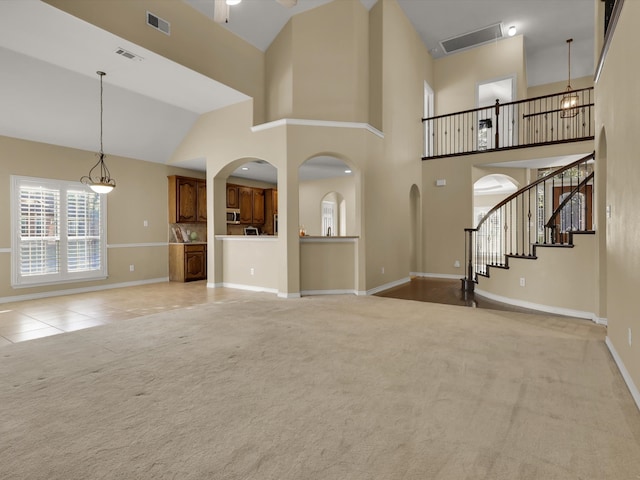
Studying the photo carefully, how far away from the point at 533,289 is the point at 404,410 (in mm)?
3865

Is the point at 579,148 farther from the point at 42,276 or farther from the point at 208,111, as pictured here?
the point at 42,276

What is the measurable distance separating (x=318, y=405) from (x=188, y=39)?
17.4 ft

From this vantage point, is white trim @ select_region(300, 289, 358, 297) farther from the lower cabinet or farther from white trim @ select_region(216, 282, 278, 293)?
the lower cabinet

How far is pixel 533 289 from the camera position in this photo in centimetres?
514

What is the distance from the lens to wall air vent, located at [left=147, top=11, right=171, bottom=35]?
4662 mm

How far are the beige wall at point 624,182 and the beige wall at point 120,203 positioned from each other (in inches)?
320

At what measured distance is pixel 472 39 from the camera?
8641 millimetres

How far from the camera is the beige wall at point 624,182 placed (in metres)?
2.43

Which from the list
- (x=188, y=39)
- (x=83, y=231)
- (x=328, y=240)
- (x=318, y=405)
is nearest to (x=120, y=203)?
(x=83, y=231)

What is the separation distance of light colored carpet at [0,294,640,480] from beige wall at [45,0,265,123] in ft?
12.0

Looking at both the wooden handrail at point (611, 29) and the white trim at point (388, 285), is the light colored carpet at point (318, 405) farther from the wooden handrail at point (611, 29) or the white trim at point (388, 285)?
the wooden handrail at point (611, 29)

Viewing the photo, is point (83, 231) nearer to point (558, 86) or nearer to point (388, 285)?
point (388, 285)

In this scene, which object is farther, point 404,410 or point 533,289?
point 533,289

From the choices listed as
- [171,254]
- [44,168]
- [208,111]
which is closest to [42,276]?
[44,168]
